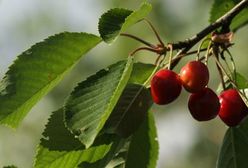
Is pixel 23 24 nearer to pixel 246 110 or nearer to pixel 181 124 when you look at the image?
pixel 181 124

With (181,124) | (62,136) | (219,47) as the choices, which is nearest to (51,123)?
(62,136)

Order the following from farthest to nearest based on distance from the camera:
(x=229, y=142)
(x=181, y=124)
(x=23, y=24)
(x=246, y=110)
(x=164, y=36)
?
(x=23, y=24)
(x=181, y=124)
(x=164, y=36)
(x=229, y=142)
(x=246, y=110)

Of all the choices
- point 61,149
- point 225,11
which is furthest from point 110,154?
point 225,11

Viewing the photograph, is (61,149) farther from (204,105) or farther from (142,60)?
(142,60)

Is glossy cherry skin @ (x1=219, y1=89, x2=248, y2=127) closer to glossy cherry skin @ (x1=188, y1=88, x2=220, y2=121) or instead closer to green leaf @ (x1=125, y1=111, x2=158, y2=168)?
glossy cherry skin @ (x1=188, y1=88, x2=220, y2=121)

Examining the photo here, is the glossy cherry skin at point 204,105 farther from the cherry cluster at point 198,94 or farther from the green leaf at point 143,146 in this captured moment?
the green leaf at point 143,146

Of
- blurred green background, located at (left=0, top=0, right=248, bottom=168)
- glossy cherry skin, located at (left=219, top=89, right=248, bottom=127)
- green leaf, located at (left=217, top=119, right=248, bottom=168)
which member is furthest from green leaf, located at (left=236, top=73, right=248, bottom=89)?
blurred green background, located at (left=0, top=0, right=248, bottom=168)
